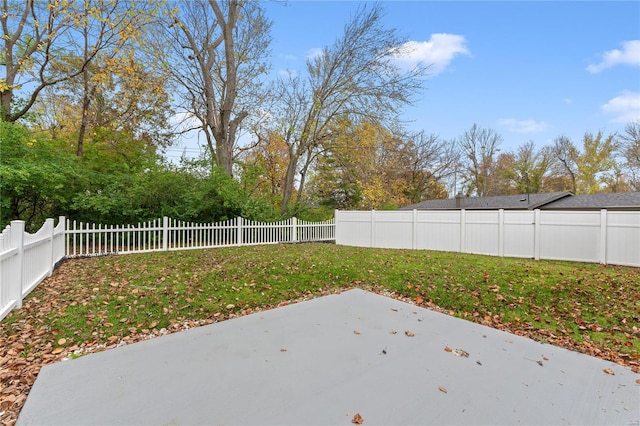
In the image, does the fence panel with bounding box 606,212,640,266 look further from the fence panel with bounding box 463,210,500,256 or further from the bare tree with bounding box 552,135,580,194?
the bare tree with bounding box 552,135,580,194

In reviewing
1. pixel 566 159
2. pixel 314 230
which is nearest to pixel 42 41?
pixel 314 230

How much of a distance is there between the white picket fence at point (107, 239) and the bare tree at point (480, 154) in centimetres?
2301

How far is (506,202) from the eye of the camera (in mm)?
18234

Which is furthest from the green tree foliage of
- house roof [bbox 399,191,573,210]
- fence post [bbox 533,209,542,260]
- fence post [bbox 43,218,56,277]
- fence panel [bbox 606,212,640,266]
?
house roof [bbox 399,191,573,210]

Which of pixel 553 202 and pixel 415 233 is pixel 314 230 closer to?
pixel 415 233

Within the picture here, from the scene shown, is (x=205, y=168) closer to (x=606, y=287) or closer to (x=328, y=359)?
(x=328, y=359)

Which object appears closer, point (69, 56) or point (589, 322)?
point (589, 322)

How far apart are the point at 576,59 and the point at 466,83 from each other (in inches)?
126

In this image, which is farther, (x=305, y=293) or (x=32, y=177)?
(x=32, y=177)

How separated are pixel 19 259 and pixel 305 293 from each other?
3692mm

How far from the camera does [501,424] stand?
1912mm

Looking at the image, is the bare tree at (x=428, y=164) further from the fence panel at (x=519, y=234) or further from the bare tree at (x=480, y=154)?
the fence panel at (x=519, y=234)

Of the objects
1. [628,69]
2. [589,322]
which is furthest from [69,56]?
[628,69]

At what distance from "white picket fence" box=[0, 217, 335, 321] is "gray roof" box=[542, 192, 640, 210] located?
38.6 feet
